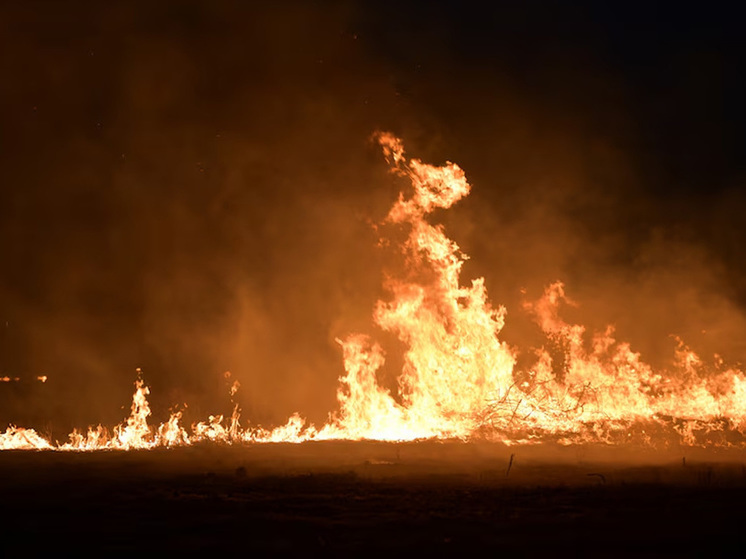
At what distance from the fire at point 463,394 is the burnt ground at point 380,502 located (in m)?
1.52

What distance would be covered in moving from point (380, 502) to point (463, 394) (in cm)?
920

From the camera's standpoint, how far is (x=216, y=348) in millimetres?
28797

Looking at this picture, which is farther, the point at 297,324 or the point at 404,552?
the point at 297,324

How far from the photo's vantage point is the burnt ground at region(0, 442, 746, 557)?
9.54 m

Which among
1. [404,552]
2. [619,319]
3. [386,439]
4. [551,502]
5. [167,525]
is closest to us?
[404,552]

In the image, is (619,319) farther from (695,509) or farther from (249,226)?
(695,509)

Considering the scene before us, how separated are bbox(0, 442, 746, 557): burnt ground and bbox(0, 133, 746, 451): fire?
1518mm

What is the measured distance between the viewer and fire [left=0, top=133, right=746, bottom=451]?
→ 68.9ft

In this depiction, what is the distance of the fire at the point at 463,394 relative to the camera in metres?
21.0

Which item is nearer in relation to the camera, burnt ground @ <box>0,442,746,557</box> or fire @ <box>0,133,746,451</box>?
burnt ground @ <box>0,442,746,557</box>

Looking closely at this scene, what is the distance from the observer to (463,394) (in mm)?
21344

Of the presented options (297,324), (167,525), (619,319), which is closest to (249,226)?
(297,324)

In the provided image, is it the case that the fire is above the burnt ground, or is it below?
above

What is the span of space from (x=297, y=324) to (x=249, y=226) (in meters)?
4.21
